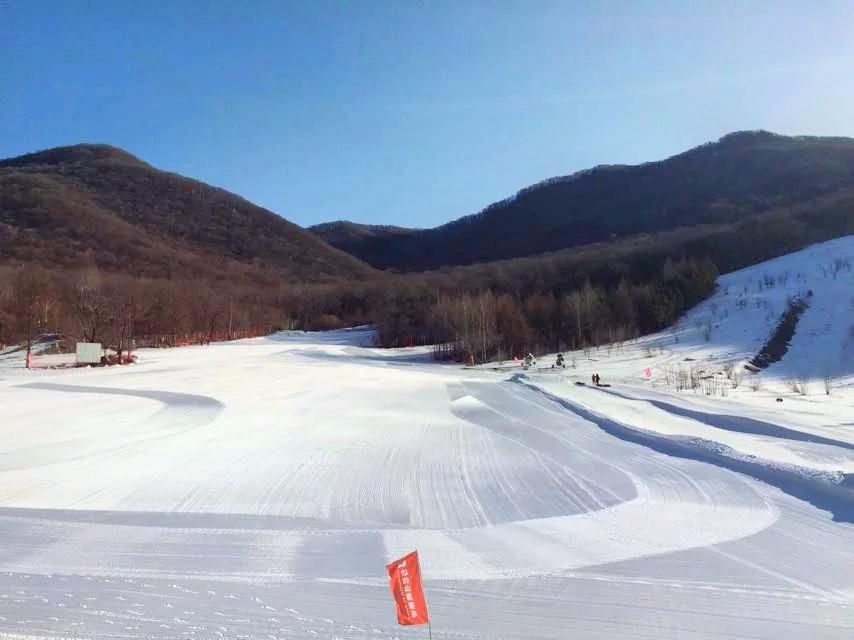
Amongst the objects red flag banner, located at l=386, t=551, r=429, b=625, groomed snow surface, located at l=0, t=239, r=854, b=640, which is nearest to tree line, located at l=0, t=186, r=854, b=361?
groomed snow surface, located at l=0, t=239, r=854, b=640

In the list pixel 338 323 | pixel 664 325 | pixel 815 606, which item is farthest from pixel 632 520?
pixel 338 323

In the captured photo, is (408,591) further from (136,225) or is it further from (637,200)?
(637,200)

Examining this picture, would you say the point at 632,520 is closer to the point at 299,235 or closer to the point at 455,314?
the point at 455,314

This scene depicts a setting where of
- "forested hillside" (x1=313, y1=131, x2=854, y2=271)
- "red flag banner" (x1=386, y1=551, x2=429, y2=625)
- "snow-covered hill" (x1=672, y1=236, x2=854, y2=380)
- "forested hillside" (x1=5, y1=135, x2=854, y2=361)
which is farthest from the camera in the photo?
"forested hillside" (x1=313, y1=131, x2=854, y2=271)

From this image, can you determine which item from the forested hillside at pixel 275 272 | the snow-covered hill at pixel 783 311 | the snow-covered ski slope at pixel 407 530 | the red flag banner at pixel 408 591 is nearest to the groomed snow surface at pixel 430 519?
the snow-covered ski slope at pixel 407 530

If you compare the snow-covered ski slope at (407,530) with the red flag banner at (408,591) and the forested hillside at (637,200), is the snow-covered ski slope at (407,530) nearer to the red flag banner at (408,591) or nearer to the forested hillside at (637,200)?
the red flag banner at (408,591)

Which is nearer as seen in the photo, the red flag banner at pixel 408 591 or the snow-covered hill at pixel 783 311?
the red flag banner at pixel 408 591

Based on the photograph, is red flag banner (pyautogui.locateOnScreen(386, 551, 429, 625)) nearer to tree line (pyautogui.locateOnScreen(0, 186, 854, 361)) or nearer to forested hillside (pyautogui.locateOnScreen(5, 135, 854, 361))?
tree line (pyautogui.locateOnScreen(0, 186, 854, 361))
